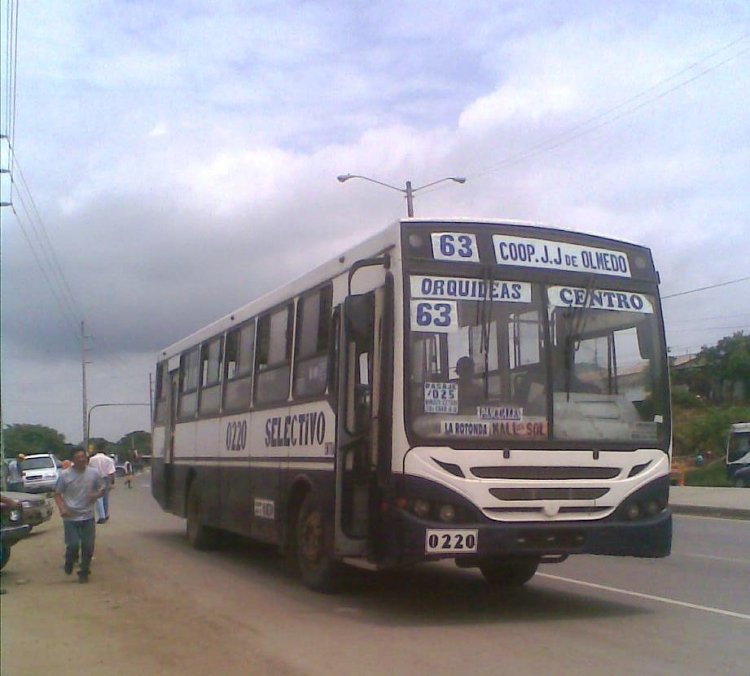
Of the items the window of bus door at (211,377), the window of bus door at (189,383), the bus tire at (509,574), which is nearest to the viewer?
the bus tire at (509,574)

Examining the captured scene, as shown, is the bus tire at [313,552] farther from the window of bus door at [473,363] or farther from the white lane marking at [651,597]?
the white lane marking at [651,597]

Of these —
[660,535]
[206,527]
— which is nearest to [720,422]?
[206,527]

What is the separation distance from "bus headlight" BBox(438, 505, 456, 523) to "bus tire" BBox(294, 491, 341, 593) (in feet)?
6.00

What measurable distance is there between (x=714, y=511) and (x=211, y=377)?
565 inches

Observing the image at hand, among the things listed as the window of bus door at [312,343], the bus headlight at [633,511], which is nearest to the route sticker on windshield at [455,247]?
the window of bus door at [312,343]

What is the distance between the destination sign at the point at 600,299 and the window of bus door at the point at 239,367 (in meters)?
5.03

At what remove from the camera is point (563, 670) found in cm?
701

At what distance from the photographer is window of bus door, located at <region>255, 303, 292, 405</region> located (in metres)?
11.5

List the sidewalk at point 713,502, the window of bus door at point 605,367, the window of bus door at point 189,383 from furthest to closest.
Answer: the sidewalk at point 713,502, the window of bus door at point 189,383, the window of bus door at point 605,367

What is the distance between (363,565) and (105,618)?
2575 millimetres

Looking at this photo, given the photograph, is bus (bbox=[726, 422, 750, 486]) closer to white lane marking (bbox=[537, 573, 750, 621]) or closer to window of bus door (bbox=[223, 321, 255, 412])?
white lane marking (bbox=[537, 573, 750, 621])

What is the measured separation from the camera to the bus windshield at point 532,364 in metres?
8.67

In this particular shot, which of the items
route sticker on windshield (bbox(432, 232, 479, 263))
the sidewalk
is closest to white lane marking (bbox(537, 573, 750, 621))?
route sticker on windshield (bbox(432, 232, 479, 263))

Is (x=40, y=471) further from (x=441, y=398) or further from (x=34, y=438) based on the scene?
(x=441, y=398)
